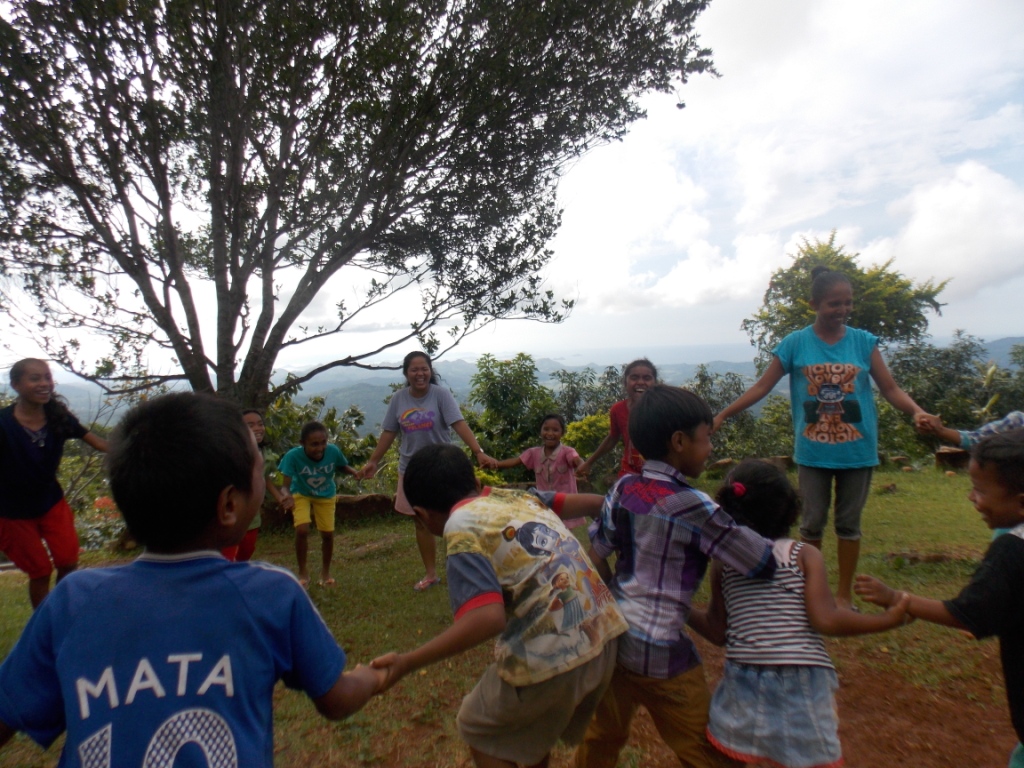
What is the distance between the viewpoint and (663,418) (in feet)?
7.00

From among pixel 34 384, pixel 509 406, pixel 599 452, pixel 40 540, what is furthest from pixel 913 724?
pixel 509 406

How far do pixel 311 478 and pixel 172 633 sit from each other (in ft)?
14.7

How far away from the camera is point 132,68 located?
5863 millimetres

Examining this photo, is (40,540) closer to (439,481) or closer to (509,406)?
(439,481)

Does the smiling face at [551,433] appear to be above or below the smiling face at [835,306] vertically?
below

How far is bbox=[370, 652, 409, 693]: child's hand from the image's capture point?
4.89 feet

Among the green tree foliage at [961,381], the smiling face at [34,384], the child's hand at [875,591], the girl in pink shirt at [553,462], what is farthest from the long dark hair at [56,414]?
the green tree foliage at [961,381]

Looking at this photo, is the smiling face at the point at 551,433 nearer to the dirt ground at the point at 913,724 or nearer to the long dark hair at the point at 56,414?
the dirt ground at the point at 913,724

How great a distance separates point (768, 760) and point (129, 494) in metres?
1.80

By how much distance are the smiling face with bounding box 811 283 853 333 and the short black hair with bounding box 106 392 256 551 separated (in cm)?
334

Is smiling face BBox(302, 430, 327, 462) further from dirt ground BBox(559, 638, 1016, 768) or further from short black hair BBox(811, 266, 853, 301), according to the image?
short black hair BBox(811, 266, 853, 301)

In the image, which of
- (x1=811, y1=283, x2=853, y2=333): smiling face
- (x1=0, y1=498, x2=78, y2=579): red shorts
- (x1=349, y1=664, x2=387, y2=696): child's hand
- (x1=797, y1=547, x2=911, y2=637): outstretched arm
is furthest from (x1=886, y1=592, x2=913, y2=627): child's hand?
(x1=0, y1=498, x2=78, y2=579): red shorts

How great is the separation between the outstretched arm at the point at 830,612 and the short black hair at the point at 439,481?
1.04 metres

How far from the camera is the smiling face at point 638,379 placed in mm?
4520
